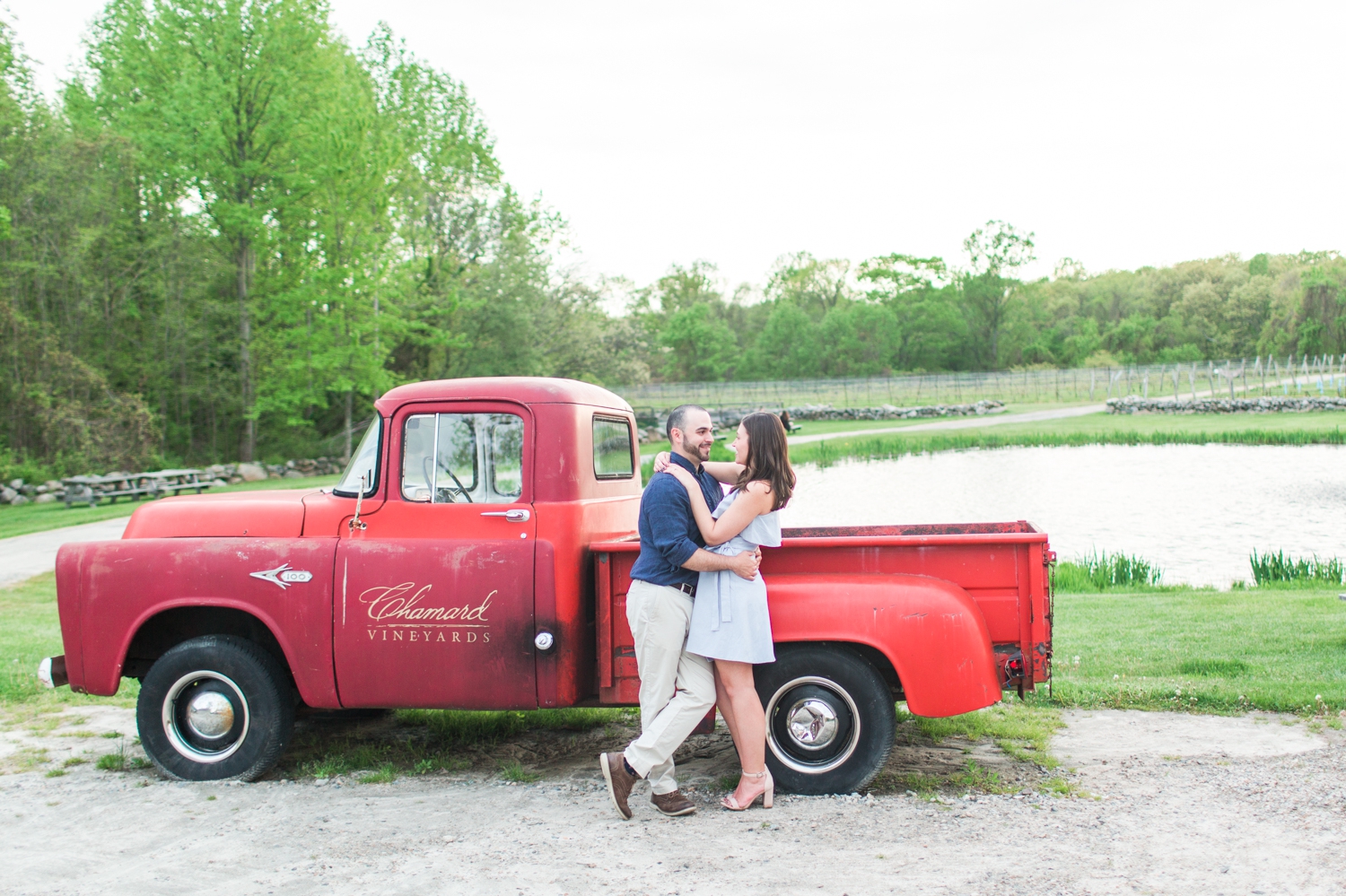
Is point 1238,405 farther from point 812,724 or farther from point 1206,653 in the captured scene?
point 812,724

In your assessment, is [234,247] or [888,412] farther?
[888,412]

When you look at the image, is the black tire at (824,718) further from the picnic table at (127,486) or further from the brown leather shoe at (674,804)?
the picnic table at (127,486)

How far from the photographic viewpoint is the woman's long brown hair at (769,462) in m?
4.60

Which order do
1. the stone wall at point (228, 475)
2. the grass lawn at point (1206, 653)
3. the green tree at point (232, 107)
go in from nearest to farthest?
the grass lawn at point (1206, 653), the stone wall at point (228, 475), the green tree at point (232, 107)

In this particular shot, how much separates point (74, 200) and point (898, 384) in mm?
45654

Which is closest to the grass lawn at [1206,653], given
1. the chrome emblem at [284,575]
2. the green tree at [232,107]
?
the chrome emblem at [284,575]

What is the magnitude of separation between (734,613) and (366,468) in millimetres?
2063

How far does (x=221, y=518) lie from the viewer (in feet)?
17.1

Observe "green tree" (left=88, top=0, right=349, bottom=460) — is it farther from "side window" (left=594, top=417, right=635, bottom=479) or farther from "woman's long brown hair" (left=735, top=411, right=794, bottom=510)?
"woman's long brown hair" (left=735, top=411, right=794, bottom=510)

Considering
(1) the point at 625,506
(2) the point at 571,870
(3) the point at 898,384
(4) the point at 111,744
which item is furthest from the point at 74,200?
(3) the point at 898,384

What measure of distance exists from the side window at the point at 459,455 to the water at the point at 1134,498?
967cm

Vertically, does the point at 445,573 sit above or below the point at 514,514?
below

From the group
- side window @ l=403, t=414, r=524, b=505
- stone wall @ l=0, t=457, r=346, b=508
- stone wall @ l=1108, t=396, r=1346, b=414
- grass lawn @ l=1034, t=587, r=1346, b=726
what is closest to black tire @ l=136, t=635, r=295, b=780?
side window @ l=403, t=414, r=524, b=505

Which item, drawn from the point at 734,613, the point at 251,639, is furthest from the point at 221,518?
the point at 734,613
